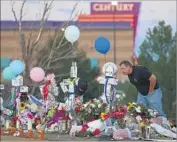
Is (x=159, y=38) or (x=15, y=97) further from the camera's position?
(x=159, y=38)

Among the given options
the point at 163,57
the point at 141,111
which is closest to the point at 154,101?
the point at 141,111

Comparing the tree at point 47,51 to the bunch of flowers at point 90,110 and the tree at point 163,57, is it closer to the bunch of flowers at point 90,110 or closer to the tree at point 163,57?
the tree at point 163,57

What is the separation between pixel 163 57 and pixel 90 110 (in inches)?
590

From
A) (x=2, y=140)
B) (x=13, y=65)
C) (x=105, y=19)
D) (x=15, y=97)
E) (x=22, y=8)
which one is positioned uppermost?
(x=105, y=19)

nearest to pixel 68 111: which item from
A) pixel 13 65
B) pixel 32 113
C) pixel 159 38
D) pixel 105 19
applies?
pixel 32 113

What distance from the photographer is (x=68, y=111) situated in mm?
9383

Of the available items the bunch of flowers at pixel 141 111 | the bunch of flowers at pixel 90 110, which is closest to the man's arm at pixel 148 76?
the bunch of flowers at pixel 141 111

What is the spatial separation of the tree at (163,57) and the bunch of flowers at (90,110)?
486 inches

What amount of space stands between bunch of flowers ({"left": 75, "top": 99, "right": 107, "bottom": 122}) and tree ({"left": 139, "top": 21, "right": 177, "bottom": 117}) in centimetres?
1235

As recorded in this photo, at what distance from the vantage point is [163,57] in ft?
78.4

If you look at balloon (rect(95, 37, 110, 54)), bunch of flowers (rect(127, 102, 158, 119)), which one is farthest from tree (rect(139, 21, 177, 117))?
bunch of flowers (rect(127, 102, 158, 119))

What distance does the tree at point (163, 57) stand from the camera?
892 inches

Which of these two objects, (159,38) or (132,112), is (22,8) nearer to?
(159,38)

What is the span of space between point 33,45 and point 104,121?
12.0 m
